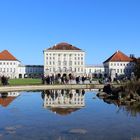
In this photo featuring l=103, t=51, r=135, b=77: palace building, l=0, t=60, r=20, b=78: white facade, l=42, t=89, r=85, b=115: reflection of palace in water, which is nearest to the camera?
l=42, t=89, r=85, b=115: reflection of palace in water

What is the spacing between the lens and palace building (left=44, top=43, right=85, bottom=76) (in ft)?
546

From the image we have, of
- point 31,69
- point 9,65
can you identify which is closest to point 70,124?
point 9,65

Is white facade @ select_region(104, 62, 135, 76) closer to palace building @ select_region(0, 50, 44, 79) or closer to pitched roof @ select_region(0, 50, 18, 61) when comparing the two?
palace building @ select_region(0, 50, 44, 79)

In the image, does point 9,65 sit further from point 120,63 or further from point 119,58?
point 120,63

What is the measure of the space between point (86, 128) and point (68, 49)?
485 feet

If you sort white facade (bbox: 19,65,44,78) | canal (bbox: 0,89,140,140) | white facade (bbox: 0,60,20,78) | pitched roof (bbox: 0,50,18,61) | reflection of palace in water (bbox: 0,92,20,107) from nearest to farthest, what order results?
canal (bbox: 0,89,140,140), reflection of palace in water (bbox: 0,92,20,107), white facade (bbox: 0,60,20,78), pitched roof (bbox: 0,50,18,61), white facade (bbox: 19,65,44,78)

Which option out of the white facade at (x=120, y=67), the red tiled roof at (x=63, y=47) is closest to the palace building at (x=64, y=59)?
the red tiled roof at (x=63, y=47)

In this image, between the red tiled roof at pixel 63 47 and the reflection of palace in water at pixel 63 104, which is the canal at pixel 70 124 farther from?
the red tiled roof at pixel 63 47

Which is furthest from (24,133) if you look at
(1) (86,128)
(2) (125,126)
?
(2) (125,126)

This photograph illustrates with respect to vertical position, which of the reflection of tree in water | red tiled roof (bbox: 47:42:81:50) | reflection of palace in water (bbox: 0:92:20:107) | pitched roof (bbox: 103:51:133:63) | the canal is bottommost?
the canal

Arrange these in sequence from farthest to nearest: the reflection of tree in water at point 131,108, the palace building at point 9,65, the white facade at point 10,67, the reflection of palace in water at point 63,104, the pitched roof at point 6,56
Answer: the pitched roof at point 6,56, the palace building at point 9,65, the white facade at point 10,67, the reflection of palace in water at point 63,104, the reflection of tree in water at point 131,108

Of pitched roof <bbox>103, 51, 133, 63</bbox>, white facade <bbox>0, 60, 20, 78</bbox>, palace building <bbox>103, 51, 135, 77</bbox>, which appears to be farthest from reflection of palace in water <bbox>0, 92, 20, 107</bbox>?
pitched roof <bbox>103, 51, 133, 63</bbox>

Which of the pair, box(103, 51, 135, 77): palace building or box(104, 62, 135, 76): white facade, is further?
box(103, 51, 135, 77): palace building

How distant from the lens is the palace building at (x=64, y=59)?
16638cm
